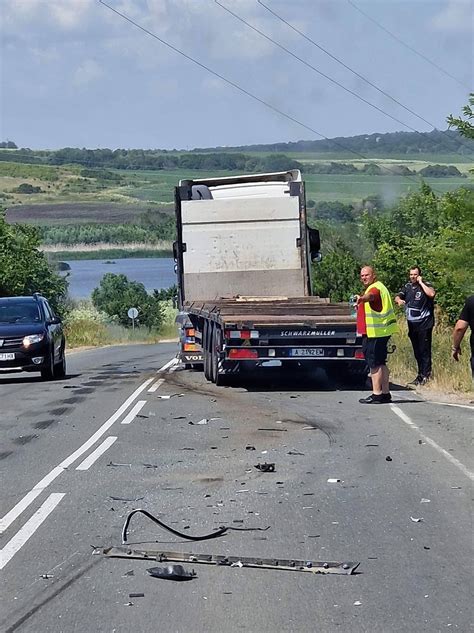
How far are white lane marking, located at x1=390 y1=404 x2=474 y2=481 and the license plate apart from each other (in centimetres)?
220

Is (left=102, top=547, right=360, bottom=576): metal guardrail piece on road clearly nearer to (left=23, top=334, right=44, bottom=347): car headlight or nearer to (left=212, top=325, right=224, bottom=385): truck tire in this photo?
(left=212, top=325, right=224, bottom=385): truck tire

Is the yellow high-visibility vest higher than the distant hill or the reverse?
the reverse

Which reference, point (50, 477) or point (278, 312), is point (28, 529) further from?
point (278, 312)

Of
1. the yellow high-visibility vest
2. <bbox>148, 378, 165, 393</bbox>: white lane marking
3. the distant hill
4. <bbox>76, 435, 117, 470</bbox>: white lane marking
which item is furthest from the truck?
the distant hill

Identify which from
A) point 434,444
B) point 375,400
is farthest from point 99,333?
point 434,444

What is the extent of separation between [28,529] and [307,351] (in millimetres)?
10010

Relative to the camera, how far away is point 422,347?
18734 mm

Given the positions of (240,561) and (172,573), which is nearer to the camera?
(172,573)

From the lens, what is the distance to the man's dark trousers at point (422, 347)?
18.5m

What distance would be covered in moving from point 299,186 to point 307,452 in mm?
10833

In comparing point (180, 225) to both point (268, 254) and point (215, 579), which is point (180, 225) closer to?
point (268, 254)

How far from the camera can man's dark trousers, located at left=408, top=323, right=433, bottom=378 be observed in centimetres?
1855

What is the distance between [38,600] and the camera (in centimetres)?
667

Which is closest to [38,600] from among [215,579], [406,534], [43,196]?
[215,579]
